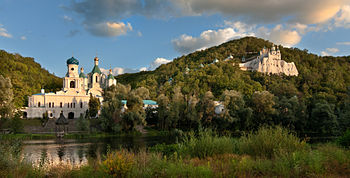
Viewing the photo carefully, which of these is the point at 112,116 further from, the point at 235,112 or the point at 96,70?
the point at 96,70

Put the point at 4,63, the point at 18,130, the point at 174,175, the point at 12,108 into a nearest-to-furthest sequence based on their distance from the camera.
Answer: the point at 174,175, the point at 18,130, the point at 12,108, the point at 4,63

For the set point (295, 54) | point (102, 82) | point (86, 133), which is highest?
point (295, 54)

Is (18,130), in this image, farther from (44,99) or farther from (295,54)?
(295,54)

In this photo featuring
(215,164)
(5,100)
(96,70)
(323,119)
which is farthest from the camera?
(96,70)

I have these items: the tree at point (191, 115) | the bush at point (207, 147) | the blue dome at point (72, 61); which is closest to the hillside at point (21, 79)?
the blue dome at point (72, 61)

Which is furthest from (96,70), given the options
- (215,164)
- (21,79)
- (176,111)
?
(215,164)

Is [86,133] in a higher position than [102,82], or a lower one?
lower

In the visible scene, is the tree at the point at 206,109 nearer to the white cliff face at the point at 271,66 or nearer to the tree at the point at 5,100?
the tree at the point at 5,100

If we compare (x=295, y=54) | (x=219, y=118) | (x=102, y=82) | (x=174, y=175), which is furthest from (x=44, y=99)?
(x=295, y=54)

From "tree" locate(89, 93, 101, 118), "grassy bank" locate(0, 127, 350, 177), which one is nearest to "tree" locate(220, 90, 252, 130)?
"tree" locate(89, 93, 101, 118)

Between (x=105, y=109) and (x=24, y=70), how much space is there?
1718 inches

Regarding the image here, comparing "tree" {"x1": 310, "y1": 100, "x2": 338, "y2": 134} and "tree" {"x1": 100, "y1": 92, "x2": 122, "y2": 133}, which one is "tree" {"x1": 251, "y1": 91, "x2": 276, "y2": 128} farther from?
"tree" {"x1": 100, "y1": 92, "x2": 122, "y2": 133}

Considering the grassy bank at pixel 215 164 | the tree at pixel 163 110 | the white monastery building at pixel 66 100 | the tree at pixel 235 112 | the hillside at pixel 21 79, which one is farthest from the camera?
the white monastery building at pixel 66 100

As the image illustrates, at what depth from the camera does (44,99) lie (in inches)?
2301
